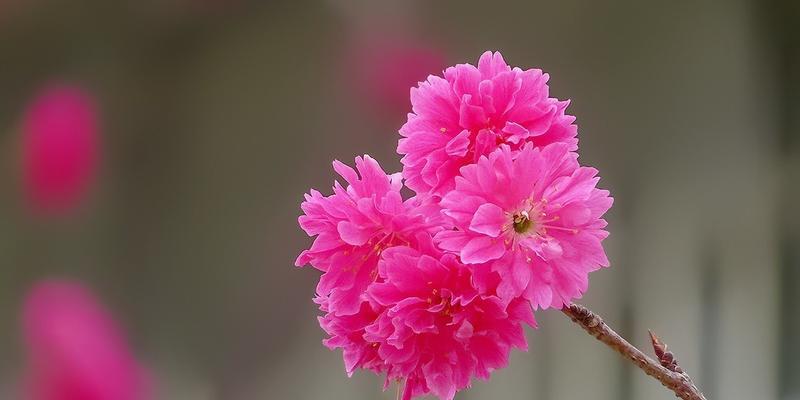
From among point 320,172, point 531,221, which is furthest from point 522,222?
point 320,172

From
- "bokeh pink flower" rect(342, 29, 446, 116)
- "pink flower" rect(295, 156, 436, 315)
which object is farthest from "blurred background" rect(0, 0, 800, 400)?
"pink flower" rect(295, 156, 436, 315)

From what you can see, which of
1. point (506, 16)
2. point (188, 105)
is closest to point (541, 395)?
point (506, 16)

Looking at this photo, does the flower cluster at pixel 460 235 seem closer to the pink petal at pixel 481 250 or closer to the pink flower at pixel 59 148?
the pink petal at pixel 481 250

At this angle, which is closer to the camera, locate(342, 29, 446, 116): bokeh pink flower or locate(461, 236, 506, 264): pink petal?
locate(461, 236, 506, 264): pink petal

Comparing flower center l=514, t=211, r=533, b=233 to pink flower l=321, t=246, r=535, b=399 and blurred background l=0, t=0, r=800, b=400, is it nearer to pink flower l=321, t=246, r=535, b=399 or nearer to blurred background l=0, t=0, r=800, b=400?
pink flower l=321, t=246, r=535, b=399

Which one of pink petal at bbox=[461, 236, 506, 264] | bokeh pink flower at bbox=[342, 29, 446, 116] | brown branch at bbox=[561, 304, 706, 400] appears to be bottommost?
brown branch at bbox=[561, 304, 706, 400]

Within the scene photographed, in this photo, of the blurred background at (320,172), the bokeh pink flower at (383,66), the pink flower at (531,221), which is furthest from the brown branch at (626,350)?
the bokeh pink flower at (383,66)

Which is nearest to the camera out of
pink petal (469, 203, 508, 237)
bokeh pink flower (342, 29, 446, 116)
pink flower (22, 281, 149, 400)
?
pink petal (469, 203, 508, 237)
